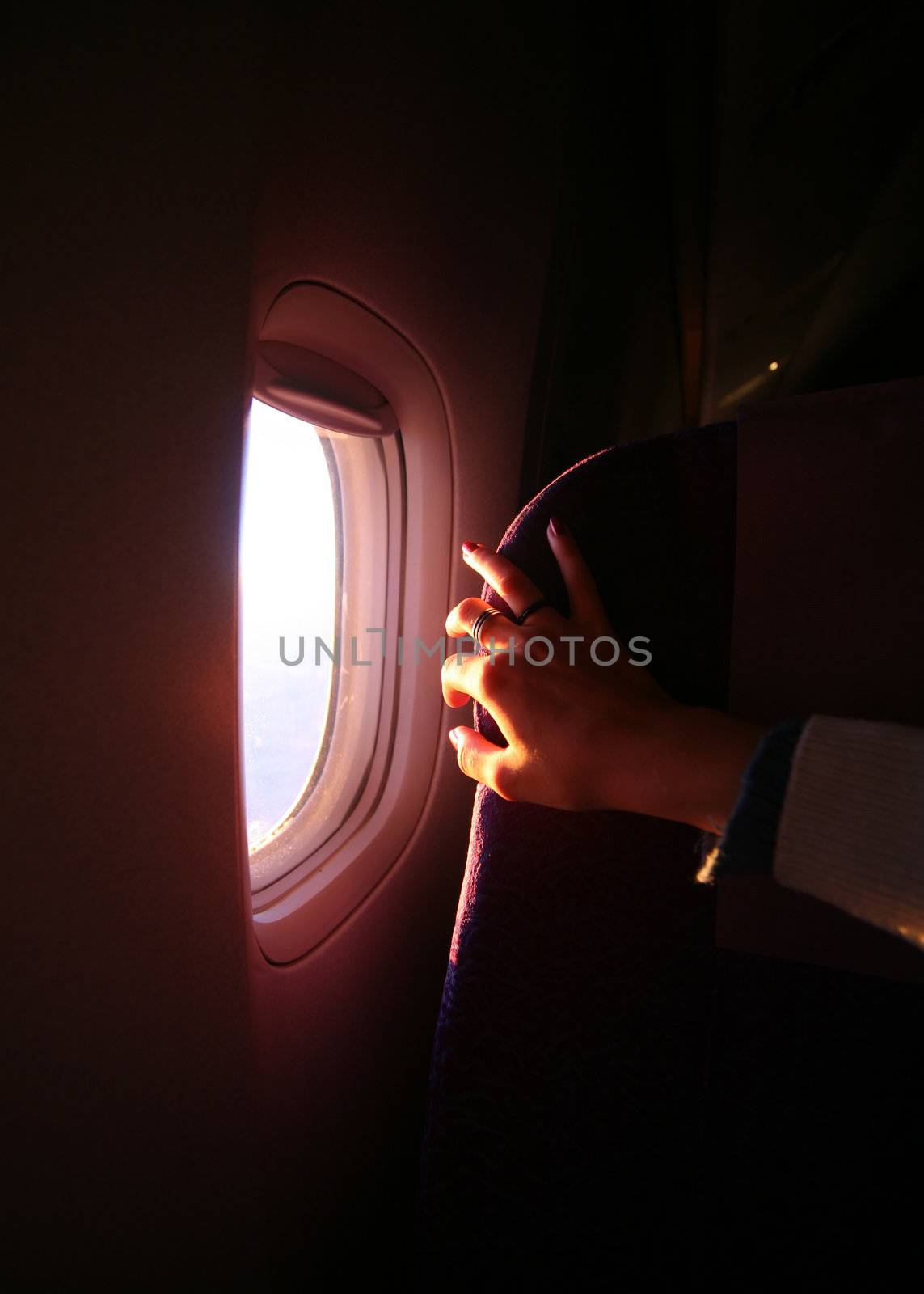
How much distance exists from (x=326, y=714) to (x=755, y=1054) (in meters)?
0.83

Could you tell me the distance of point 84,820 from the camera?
1.70 feet

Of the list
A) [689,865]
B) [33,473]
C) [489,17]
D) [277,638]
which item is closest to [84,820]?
[33,473]

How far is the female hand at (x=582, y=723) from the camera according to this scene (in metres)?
0.52

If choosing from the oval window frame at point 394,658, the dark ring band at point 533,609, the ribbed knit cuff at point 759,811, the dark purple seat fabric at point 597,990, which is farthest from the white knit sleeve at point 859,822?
the oval window frame at point 394,658

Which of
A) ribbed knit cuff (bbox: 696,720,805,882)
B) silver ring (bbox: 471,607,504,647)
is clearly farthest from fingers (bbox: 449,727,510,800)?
ribbed knit cuff (bbox: 696,720,805,882)

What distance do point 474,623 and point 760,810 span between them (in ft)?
1.28

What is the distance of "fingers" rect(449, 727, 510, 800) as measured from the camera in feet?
2.12

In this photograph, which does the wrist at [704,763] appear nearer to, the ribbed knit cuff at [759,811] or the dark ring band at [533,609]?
the ribbed knit cuff at [759,811]

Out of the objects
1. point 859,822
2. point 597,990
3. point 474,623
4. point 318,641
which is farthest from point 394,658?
point 859,822

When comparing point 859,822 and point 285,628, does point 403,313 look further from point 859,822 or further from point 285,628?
point 859,822

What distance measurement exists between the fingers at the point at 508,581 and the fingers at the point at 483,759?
0.52 ft

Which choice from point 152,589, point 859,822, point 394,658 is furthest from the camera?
point 394,658

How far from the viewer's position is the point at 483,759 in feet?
2.18

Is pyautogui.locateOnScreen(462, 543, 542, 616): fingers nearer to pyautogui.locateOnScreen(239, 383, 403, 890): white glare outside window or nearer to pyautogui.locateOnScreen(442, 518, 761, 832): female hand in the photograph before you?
pyautogui.locateOnScreen(442, 518, 761, 832): female hand
